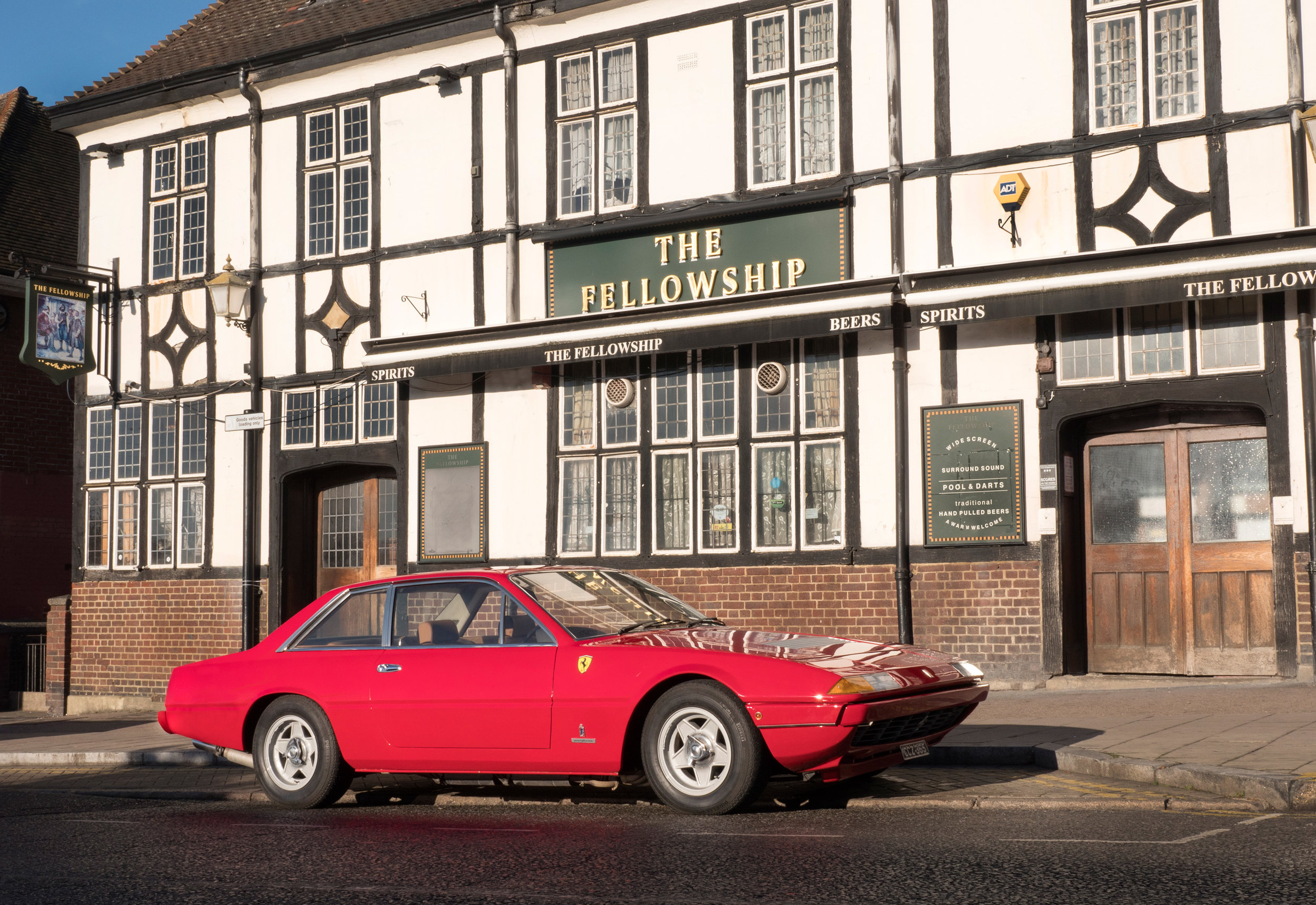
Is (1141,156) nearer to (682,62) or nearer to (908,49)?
(908,49)

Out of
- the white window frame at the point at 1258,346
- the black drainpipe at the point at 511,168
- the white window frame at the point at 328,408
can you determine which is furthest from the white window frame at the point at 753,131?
the white window frame at the point at 328,408

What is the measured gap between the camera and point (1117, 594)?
1357 cm

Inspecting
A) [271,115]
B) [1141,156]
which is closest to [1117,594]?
[1141,156]

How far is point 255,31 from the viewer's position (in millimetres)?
19859

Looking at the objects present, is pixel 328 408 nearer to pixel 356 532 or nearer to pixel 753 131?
pixel 356 532

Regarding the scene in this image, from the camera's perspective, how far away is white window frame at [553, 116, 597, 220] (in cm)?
1625

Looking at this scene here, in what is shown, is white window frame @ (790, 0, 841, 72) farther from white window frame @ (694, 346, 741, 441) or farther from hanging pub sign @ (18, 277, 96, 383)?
hanging pub sign @ (18, 277, 96, 383)

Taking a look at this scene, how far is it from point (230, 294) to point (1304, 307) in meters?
12.6

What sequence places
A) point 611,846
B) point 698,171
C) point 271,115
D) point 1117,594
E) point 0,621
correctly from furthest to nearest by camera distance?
1. point 0,621
2. point 271,115
3. point 698,171
4. point 1117,594
5. point 611,846

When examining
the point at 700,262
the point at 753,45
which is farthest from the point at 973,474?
the point at 753,45

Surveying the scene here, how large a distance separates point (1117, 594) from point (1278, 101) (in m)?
4.75

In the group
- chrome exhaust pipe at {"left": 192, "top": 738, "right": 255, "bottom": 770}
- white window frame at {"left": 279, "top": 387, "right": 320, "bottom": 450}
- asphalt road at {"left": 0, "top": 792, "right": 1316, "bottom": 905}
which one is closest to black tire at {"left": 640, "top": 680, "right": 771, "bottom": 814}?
asphalt road at {"left": 0, "top": 792, "right": 1316, "bottom": 905}

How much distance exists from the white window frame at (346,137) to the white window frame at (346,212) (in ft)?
0.26

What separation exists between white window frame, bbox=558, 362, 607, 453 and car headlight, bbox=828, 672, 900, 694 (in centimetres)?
896
